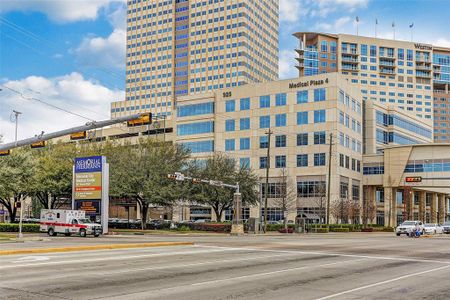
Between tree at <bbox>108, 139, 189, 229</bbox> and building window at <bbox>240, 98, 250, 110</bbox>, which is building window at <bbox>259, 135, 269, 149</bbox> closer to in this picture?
building window at <bbox>240, 98, 250, 110</bbox>

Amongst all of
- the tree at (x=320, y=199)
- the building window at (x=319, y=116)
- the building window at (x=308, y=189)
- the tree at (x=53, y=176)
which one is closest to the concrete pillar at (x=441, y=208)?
the building window at (x=308, y=189)

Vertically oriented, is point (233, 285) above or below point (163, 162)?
below

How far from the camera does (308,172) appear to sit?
9419 centimetres

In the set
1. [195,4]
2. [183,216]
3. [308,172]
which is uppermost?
[195,4]

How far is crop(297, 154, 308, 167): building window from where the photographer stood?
94.8 meters

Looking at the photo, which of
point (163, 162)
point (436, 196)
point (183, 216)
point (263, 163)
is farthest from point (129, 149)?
point (436, 196)

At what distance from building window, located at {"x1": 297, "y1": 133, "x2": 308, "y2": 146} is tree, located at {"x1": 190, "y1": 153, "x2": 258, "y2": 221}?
60.6 feet

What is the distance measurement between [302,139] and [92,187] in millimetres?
49779

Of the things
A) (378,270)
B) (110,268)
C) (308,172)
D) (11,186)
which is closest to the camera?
(110,268)

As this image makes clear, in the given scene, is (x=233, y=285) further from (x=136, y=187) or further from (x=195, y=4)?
(x=195, y=4)

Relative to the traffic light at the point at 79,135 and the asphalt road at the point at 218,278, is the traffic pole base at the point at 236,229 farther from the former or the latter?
the asphalt road at the point at 218,278

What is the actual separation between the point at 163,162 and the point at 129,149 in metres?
6.56

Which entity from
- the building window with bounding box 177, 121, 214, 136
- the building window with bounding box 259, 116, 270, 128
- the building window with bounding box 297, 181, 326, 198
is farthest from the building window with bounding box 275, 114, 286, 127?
Result: the building window with bounding box 177, 121, 214, 136

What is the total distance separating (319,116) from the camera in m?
93.4
